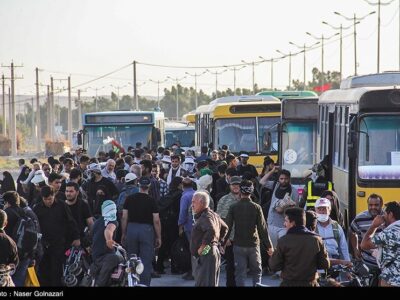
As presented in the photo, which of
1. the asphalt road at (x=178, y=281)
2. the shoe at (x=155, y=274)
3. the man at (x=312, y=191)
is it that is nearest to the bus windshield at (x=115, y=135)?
the shoe at (x=155, y=274)

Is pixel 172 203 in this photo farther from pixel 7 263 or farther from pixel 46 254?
pixel 7 263

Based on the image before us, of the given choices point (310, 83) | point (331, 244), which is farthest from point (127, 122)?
point (310, 83)

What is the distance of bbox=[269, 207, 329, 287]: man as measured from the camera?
36.0 feet

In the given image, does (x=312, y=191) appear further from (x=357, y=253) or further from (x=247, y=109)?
(x=247, y=109)

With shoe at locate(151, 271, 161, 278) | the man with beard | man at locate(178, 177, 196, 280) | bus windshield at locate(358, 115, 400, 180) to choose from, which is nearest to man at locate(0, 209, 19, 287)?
the man with beard

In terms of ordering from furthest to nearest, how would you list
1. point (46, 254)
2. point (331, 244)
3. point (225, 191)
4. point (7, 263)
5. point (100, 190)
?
point (225, 191) < point (100, 190) < point (46, 254) < point (331, 244) < point (7, 263)

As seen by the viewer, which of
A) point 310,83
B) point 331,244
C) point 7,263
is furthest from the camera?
point 310,83

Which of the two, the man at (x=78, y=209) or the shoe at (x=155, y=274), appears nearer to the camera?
the man at (x=78, y=209)

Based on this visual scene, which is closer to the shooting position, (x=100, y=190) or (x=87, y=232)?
(x=87, y=232)

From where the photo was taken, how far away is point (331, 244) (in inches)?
530

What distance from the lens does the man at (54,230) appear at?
1521 cm

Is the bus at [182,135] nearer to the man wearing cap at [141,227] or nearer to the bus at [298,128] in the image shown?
the bus at [298,128]

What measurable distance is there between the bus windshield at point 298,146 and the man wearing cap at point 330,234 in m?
14.1

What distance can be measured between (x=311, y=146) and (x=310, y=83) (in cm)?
15431
